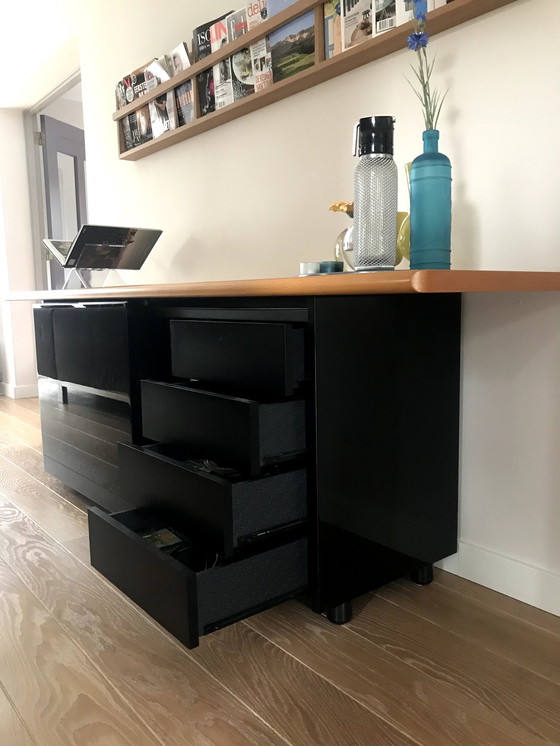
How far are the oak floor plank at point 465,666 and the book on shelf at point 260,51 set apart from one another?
143cm

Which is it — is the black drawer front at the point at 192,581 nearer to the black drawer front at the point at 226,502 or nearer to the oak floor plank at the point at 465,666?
the black drawer front at the point at 226,502

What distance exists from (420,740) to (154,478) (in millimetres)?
680

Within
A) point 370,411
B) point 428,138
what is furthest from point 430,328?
point 428,138

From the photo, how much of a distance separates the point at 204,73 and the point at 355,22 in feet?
2.31

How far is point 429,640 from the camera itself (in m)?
1.16

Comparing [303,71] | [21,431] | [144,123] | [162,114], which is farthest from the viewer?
[21,431]

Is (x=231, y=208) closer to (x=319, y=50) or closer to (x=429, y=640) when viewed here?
(x=319, y=50)

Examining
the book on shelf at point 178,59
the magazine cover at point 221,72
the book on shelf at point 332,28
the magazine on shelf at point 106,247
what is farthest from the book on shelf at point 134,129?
the book on shelf at point 332,28

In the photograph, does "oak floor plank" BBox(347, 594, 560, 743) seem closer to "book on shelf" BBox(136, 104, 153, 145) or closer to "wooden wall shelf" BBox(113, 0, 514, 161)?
"wooden wall shelf" BBox(113, 0, 514, 161)

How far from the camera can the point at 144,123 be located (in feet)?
7.79

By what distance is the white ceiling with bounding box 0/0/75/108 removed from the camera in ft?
9.81

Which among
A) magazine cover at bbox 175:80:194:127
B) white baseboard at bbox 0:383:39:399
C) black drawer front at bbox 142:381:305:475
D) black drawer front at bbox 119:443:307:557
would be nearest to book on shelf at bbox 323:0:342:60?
magazine cover at bbox 175:80:194:127

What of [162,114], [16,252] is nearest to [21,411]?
[16,252]

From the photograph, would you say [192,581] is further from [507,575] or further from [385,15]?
[385,15]
